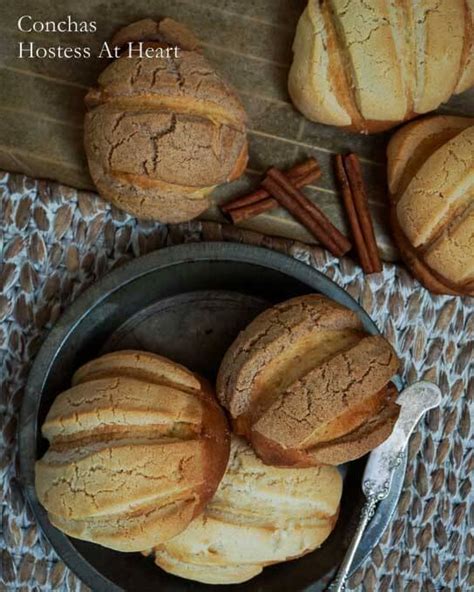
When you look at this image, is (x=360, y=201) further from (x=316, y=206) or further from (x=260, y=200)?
(x=260, y=200)

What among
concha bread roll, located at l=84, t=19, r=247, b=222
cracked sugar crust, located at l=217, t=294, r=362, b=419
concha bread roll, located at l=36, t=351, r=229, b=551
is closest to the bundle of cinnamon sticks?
concha bread roll, located at l=84, t=19, r=247, b=222

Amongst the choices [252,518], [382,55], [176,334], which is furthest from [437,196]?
[252,518]

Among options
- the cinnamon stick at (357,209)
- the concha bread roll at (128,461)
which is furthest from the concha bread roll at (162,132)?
the concha bread roll at (128,461)

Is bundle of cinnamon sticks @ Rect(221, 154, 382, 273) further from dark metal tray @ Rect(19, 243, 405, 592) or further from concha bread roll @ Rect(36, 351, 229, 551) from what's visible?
concha bread roll @ Rect(36, 351, 229, 551)

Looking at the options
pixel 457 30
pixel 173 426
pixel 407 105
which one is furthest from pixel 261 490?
pixel 457 30

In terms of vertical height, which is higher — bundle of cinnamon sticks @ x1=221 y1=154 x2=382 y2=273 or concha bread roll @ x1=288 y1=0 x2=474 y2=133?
concha bread roll @ x1=288 y1=0 x2=474 y2=133

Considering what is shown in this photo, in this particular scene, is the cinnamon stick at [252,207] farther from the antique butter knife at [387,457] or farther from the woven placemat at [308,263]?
the antique butter knife at [387,457]

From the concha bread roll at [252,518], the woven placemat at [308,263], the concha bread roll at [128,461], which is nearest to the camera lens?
the concha bread roll at [128,461]
